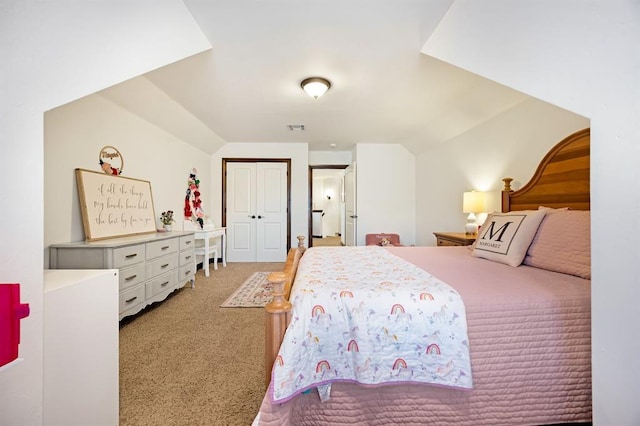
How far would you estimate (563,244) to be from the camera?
58.8 inches

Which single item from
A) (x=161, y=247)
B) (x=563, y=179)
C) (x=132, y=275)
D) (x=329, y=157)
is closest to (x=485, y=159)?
(x=563, y=179)

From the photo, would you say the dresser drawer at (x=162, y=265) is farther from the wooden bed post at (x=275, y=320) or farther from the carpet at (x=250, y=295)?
the wooden bed post at (x=275, y=320)

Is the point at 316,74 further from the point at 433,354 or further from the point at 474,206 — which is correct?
the point at 433,354

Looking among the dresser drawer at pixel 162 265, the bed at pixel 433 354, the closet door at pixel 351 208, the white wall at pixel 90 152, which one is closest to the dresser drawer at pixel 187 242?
the dresser drawer at pixel 162 265

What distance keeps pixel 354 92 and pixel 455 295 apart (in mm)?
2506

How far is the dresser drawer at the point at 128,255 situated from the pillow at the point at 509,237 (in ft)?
9.46

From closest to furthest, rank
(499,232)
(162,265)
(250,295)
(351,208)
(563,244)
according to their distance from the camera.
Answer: (563,244) → (499,232) → (162,265) → (250,295) → (351,208)

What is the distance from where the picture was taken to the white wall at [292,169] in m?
5.07

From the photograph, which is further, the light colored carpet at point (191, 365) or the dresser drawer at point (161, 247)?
the dresser drawer at point (161, 247)

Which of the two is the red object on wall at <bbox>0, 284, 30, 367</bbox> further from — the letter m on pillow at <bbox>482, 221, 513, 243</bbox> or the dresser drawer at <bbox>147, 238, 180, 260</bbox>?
the letter m on pillow at <bbox>482, 221, 513, 243</bbox>

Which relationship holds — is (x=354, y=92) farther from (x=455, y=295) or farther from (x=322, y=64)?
(x=455, y=295)

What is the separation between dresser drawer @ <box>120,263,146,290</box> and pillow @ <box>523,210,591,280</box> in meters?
3.06

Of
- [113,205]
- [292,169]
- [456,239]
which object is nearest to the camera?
[113,205]

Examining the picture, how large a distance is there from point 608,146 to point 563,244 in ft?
3.20
